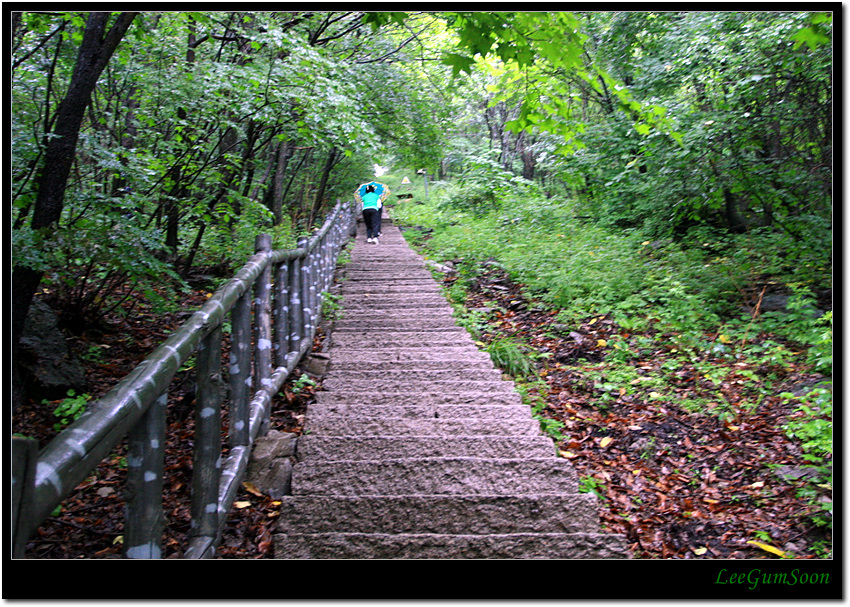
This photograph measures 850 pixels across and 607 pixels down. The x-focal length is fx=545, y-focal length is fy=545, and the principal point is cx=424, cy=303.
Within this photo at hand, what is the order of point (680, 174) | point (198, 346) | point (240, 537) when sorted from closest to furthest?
point (198, 346) < point (240, 537) < point (680, 174)

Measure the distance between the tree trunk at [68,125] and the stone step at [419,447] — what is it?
2188 millimetres

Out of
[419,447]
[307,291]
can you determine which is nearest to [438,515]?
[419,447]

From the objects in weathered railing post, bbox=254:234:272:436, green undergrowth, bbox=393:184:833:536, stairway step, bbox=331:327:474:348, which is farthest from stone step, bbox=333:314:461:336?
weathered railing post, bbox=254:234:272:436

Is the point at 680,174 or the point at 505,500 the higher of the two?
the point at 680,174

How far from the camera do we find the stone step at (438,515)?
268cm

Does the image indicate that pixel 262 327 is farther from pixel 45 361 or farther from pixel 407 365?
pixel 45 361

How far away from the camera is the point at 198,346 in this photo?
2355 mm

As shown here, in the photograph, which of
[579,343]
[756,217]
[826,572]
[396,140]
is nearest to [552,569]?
[826,572]

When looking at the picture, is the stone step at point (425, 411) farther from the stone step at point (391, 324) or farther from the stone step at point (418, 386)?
the stone step at point (391, 324)

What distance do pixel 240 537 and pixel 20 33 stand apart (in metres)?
4.63

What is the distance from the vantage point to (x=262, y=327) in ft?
12.0

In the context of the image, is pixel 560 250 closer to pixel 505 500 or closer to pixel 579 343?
pixel 579 343

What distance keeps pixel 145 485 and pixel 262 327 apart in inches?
76.8

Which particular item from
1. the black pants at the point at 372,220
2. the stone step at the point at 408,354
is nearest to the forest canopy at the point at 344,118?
the stone step at the point at 408,354
